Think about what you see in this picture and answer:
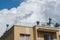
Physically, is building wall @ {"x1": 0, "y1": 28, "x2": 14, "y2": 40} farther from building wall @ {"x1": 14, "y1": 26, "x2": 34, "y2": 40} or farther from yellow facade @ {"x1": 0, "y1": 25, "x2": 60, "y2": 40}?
building wall @ {"x1": 14, "y1": 26, "x2": 34, "y2": 40}

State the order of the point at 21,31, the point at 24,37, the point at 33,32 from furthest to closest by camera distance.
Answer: the point at 33,32, the point at 24,37, the point at 21,31

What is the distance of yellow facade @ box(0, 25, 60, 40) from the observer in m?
36.8

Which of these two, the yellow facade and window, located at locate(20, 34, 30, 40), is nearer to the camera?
the yellow facade

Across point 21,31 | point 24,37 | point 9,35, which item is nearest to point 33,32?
point 24,37

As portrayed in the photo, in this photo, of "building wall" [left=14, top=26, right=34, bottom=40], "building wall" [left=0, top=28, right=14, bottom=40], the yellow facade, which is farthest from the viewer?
"building wall" [left=0, top=28, right=14, bottom=40]

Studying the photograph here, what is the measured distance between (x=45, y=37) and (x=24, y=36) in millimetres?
3760

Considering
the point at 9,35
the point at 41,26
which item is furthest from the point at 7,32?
the point at 41,26

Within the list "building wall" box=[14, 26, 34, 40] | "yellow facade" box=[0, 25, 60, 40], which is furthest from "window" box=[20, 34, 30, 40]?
"building wall" box=[14, 26, 34, 40]

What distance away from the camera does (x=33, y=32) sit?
125 feet

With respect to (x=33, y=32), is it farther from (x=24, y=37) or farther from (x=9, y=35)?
(x=9, y=35)

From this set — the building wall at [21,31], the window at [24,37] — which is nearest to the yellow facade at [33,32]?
the building wall at [21,31]

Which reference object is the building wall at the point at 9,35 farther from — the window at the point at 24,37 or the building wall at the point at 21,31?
the window at the point at 24,37

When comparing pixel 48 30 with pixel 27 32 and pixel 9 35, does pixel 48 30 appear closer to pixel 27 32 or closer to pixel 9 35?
pixel 27 32

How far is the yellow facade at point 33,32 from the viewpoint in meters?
36.8
